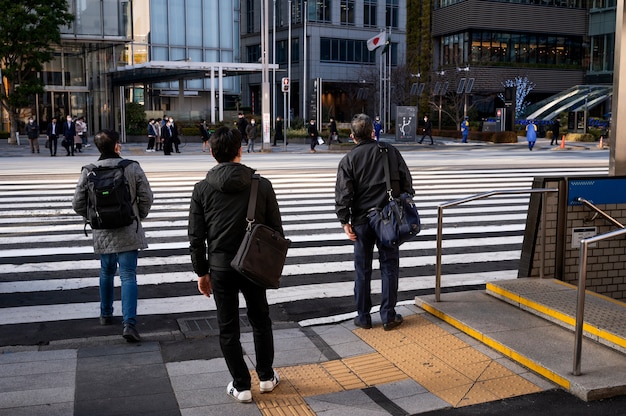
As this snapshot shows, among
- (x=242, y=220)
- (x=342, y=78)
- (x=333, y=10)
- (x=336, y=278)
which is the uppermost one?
(x=333, y=10)

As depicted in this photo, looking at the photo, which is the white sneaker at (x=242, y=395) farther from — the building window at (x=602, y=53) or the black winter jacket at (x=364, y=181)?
the building window at (x=602, y=53)

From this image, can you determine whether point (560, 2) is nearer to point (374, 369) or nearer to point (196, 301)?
point (196, 301)

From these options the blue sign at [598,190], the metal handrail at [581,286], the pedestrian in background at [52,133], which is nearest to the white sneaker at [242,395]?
the metal handrail at [581,286]

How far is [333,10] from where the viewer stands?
74312 millimetres

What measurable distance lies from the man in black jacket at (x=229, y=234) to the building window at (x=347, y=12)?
72.8 m

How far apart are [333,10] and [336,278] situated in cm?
6851

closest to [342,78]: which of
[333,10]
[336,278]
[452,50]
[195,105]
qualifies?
[333,10]

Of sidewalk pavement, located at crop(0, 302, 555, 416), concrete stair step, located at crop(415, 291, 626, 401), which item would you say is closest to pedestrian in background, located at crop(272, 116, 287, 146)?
concrete stair step, located at crop(415, 291, 626, 401)

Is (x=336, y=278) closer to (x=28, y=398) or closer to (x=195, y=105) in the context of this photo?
(x=28, y=398)

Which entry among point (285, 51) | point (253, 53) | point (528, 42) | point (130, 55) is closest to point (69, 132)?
point (130, 55)

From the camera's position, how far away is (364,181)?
6.43m

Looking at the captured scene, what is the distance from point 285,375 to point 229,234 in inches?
54.9

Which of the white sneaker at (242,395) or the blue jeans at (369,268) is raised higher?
the blue jeans at (369,268)

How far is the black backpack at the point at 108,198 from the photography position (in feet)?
20.6
